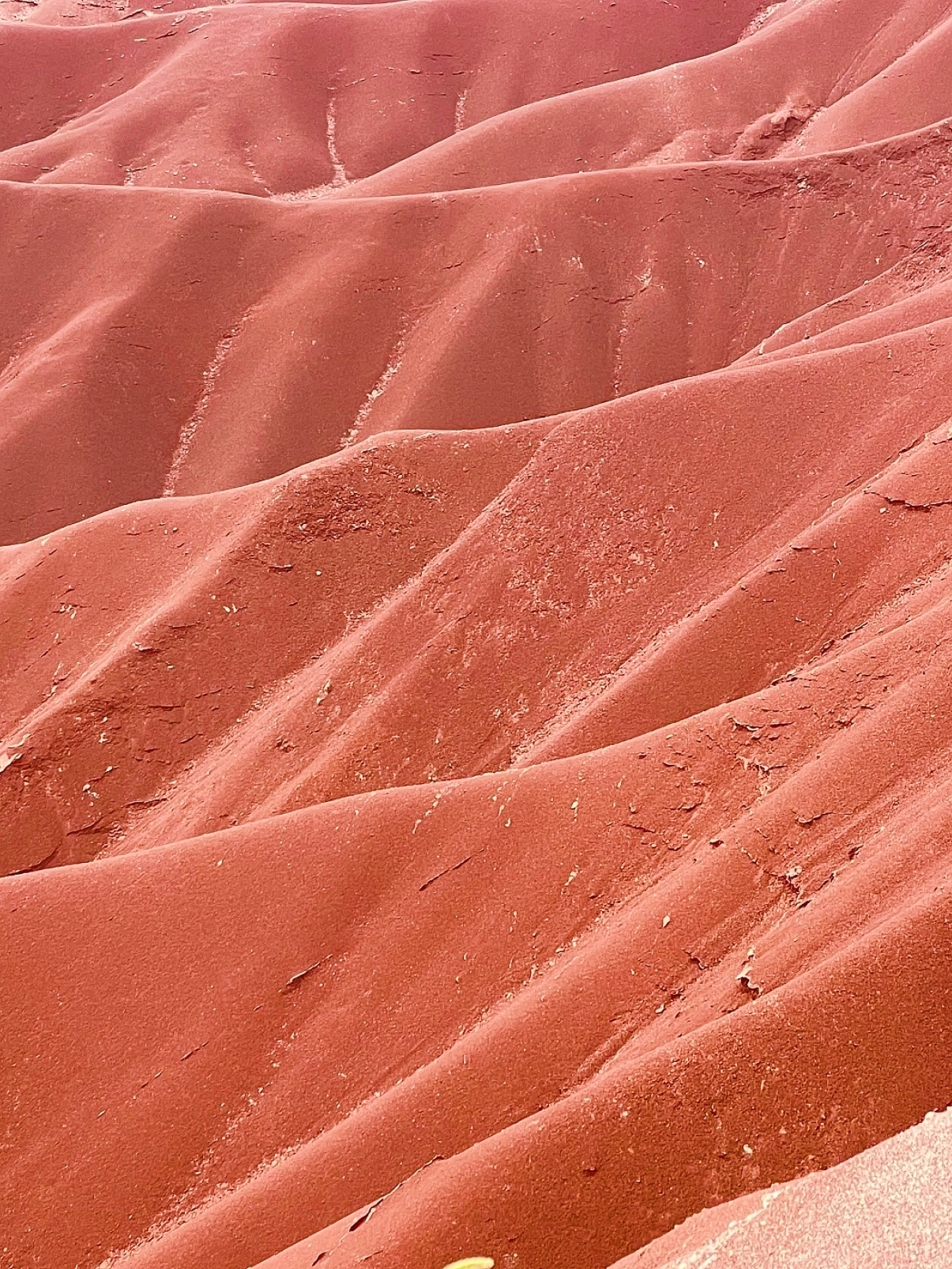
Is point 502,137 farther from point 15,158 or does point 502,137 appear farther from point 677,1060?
point 677,1060

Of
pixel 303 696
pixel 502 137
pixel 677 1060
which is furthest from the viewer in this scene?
pixel 502 137

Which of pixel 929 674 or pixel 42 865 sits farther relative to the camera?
pixel 42 865

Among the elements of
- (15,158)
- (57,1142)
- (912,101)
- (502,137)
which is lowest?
(57,1142)

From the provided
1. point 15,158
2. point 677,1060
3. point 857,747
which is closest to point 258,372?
point 857,747

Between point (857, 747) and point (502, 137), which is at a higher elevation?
point (502, 137)

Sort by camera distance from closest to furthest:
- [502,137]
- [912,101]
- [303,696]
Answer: [303,696] < [912,101] < [502,137]

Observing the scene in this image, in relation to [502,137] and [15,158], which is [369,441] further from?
[15,158]
